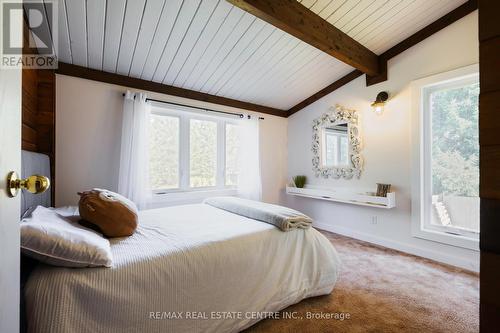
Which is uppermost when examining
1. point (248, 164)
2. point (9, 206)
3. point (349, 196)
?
point (248, 164)

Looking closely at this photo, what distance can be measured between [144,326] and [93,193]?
2.95 ft

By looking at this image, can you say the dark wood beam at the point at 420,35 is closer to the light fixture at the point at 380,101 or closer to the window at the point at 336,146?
the light fixture at the point at 380,101

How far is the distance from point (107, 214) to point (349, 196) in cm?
295

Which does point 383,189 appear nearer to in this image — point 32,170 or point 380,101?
point 380,101

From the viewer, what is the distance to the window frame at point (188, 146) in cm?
319

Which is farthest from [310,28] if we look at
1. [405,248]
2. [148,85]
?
[405,248]

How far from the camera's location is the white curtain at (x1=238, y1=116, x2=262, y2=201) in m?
3.78

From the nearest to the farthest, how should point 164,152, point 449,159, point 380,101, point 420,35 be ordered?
point 449,159 → point 420,35 → point 380,101 → point 164,152

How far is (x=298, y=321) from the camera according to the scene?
1.59 meters

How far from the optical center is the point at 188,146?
340 centimetres

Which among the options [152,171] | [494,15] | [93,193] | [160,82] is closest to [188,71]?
[160,82]

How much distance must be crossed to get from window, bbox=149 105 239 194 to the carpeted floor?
2209 millimetres

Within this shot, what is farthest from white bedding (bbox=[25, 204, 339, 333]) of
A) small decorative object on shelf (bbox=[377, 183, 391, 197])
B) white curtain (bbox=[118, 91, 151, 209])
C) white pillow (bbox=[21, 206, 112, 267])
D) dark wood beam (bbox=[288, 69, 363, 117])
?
dark wood beam (bbox=[288, 69, 363, 117])

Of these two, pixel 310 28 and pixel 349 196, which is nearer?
pixel 310 28
